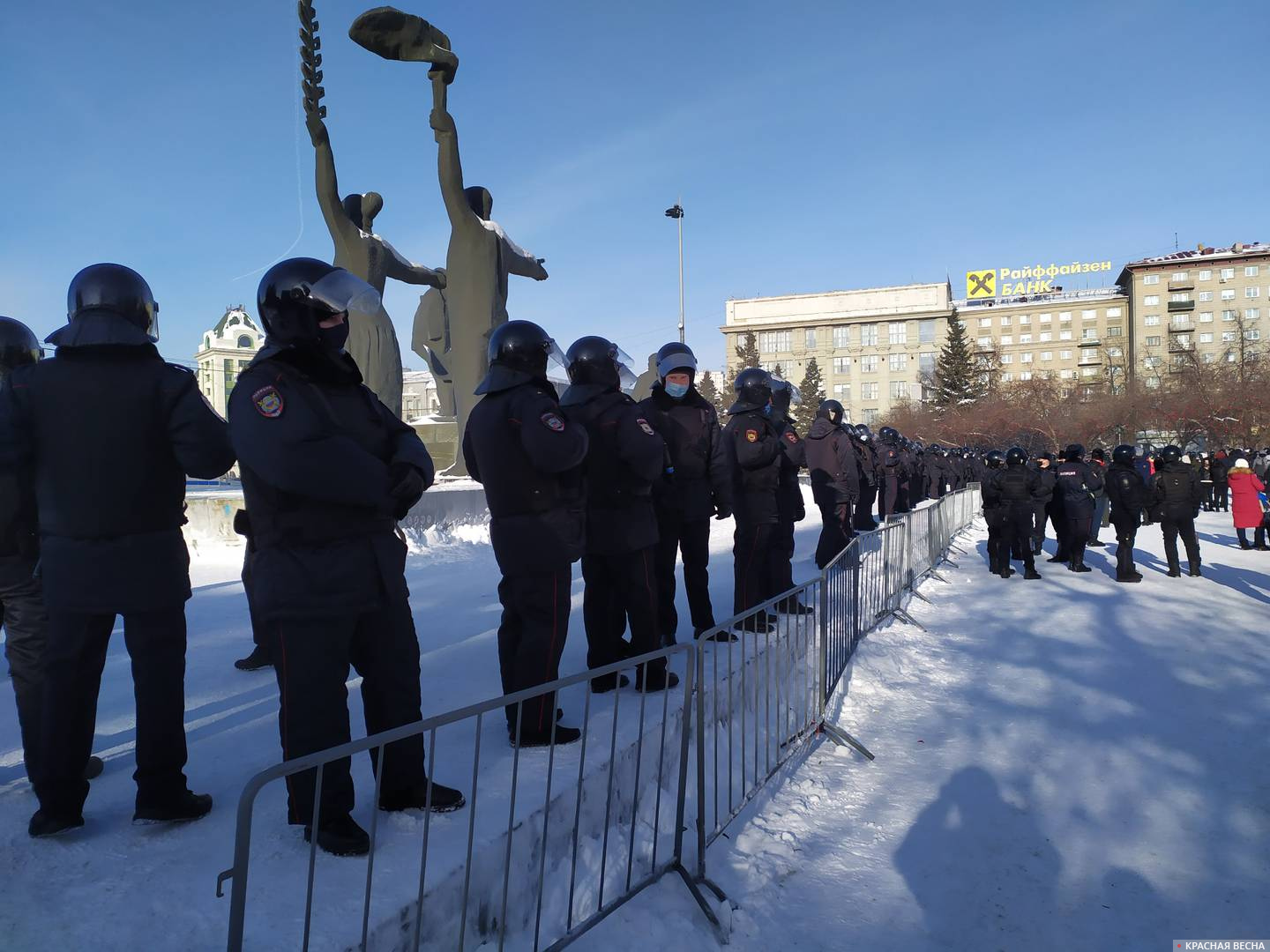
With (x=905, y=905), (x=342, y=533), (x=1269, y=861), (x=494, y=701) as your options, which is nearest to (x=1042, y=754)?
(x=1269, y=861)

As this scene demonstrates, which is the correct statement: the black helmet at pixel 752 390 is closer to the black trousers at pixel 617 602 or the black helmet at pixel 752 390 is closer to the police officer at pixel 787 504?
the police officer at pixel 787 504

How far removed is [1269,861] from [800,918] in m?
2.09

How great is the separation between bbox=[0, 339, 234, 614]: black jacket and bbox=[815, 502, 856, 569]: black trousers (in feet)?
25.5

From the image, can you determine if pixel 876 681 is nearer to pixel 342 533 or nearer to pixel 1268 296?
pixel 342 533

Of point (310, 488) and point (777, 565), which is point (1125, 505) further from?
point (310, 488)

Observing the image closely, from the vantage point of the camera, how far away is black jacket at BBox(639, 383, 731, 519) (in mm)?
5203

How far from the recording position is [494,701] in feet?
7.15

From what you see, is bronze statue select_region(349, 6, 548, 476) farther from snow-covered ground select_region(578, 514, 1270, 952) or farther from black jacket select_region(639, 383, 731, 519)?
snow-covered ground select_region(578, 514, 1270, 952)

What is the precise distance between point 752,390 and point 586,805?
3.88 metres

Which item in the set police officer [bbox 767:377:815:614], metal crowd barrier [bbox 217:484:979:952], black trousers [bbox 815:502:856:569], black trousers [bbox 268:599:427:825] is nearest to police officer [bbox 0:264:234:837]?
black trousers [bbox 268:599:427:825]

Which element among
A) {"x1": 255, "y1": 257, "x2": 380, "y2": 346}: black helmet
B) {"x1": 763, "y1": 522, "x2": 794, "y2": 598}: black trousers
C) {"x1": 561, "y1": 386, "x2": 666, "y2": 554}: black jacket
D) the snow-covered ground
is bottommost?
the snow-covered ground

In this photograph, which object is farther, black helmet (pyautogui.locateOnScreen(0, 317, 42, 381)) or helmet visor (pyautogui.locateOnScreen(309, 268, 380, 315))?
black helmet (pyautogui.locateOnScreen(0, 317, 42, 381))

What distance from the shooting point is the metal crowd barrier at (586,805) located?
85.2 inches

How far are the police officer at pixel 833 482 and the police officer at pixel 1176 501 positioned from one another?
4273 mm
